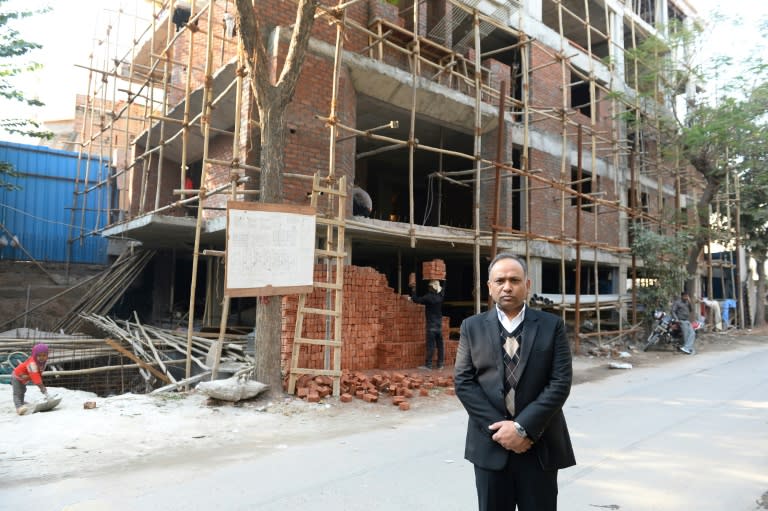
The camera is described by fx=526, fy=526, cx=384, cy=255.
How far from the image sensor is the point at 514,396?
7.91 ft

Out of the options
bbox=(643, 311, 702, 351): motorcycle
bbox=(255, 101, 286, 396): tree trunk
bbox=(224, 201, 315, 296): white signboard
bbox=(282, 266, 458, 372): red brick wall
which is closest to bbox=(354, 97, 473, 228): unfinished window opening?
bbox=(282, 266, 458, 372): red brick wall

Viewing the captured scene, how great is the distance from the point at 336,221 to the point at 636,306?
449 inches

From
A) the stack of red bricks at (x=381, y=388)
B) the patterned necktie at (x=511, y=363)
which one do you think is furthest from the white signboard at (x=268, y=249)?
the patterned necktie at (x=511, y=363)

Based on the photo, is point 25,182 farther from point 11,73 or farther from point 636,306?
point 636,306

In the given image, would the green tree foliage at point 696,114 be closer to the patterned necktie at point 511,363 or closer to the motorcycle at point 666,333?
the motorcycle at point 666,333

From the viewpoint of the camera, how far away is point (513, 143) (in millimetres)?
14547

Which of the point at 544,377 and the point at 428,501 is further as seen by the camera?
the point at 428,501

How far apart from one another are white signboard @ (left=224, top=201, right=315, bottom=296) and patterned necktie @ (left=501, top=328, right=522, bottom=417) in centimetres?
475

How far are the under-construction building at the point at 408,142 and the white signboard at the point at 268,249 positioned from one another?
0.65m

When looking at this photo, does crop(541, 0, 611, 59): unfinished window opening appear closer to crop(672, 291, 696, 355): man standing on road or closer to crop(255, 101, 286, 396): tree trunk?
crop(672, 291, 696, 355): man standing on road

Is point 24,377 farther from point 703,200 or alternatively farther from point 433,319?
point 703,200

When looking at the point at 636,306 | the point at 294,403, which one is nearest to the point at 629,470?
the point at 294,403

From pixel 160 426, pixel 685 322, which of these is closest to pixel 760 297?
pixel 685 322

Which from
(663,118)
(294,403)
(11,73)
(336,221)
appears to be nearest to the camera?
(294,403)
